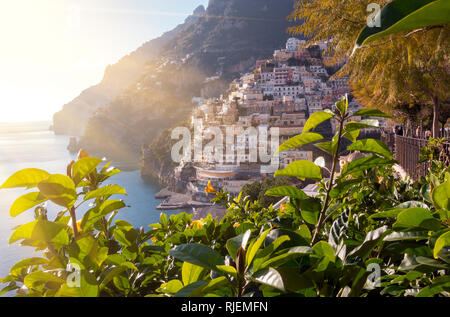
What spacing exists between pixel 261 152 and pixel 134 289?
115 feet

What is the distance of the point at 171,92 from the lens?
6450cm

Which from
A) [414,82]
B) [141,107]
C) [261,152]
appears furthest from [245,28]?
[414,82]

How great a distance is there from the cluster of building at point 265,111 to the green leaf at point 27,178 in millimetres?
28953

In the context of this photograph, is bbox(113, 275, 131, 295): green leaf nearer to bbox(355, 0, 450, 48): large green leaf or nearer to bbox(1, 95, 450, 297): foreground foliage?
bbox(1, 95, 450, 297): foreground foliage

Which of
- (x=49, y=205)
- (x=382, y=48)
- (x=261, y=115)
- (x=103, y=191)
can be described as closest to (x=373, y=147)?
(x=103, y=191)

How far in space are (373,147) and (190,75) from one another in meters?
68.3

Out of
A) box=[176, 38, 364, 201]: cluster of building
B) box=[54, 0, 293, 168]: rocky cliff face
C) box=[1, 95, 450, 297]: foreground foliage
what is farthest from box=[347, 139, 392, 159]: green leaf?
box=[54, 0, 293, 168]: rocky cliff face

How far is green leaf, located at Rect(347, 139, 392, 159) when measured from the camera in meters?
0.49

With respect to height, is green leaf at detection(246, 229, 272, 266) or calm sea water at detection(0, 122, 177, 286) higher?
green leaf at detection(246, 229, 272, 266)

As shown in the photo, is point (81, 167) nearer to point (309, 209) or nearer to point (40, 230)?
point (40, 230)

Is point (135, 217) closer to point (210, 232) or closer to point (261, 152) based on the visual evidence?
point (261, 152)

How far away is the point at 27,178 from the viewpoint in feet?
1.62

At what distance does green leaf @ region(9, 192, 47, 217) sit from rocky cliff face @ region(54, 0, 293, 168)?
58879 mm

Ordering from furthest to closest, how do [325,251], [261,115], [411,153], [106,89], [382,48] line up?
[106,89] < [261,115] < [411,153] < [382,48] < [325,251]
